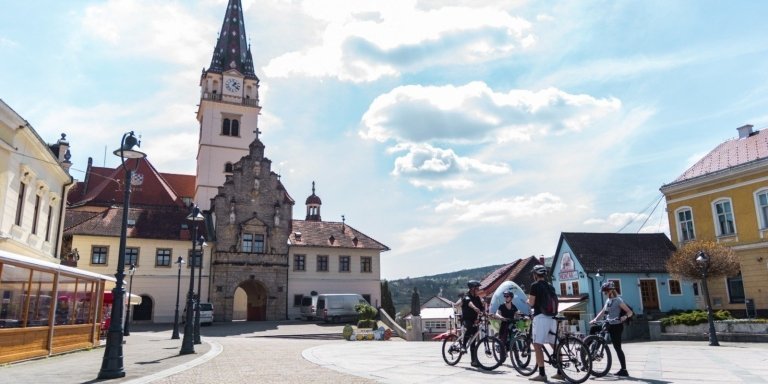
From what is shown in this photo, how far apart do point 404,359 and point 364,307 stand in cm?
2089

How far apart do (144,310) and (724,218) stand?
41683 millimetres

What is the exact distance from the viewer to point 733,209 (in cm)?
3034

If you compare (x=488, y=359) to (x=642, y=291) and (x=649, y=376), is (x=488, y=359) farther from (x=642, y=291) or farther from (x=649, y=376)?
(x=642, y=291)

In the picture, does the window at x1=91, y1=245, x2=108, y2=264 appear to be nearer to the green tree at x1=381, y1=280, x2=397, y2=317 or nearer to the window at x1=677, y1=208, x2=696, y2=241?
the green tree at x1=381, y1=280, x2=397, y2=317

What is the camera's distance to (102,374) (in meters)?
10.6

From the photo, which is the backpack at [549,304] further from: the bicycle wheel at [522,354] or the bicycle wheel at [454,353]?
the bicycle wheel at [454,353]

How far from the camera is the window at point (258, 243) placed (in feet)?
151

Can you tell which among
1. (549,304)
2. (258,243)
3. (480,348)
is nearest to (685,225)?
(480,348)

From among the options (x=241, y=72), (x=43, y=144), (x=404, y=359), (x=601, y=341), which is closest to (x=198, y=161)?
(x=241, y=72)

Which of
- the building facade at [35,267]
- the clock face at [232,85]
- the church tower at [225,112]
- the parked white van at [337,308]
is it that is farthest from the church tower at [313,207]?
the building facade at [35,267]

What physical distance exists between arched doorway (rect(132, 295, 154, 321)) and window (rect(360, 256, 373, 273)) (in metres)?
18.5

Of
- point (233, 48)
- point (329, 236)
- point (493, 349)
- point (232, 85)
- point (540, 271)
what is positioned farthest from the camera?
point (233, 48)

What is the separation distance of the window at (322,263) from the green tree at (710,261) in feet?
96.8

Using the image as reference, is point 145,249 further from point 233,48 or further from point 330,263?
point 233,48
